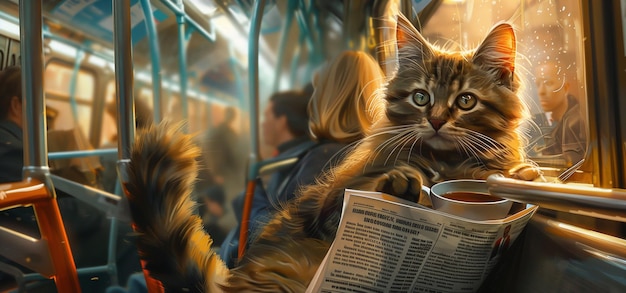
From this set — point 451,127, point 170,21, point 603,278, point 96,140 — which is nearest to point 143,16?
point 170,21

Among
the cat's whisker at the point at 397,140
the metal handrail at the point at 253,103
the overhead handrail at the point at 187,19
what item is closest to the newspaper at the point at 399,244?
the cat's whisker at the point at 397,140

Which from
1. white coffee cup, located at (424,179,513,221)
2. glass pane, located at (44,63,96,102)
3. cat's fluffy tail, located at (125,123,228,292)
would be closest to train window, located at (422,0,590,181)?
white coffee cup, located at (424,179,513,221)

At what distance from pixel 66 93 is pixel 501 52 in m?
0.82

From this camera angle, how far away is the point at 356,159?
2.33 feet

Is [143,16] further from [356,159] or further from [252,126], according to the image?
[356,159]

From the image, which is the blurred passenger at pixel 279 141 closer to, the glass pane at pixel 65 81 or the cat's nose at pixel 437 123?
the cat's nose at pixel 437 123

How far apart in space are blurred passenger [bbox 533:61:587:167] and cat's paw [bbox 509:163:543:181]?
0.9 inches

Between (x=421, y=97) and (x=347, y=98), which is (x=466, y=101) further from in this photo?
(x=347, y=98)

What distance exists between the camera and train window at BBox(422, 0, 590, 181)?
1.99 feet

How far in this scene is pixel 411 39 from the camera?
688 mm

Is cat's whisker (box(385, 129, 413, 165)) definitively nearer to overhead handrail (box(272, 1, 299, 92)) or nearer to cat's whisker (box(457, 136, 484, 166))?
cat's whisker (box(457, 136, 484, 166))

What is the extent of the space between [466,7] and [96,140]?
740mm

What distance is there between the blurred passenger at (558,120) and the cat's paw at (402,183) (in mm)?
201

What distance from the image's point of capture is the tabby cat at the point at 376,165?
0.65 m
